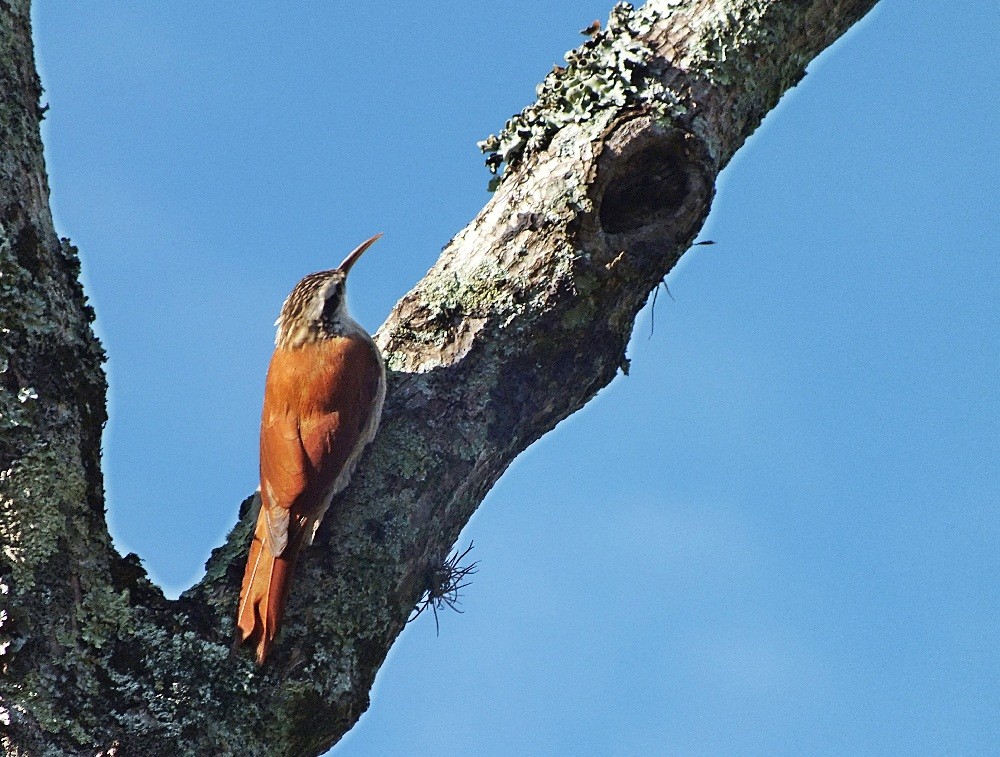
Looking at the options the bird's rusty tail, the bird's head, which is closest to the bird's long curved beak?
the bird's head

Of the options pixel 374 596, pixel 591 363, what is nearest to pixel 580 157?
pixel 591 363

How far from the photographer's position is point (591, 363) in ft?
12.5

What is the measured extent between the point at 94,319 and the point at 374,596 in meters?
1.07

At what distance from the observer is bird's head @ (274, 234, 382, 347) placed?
4.79 m

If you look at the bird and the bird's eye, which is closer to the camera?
the bird

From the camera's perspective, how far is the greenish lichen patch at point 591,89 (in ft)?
13.0

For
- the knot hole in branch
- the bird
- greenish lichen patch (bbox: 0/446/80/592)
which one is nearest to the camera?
greenish lichen patch (bbox: 0/446/80/592)

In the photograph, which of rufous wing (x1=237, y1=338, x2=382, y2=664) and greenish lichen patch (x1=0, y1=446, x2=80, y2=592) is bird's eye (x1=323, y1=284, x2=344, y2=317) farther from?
greenish lichen patch (x1=0, y1=446, x2=80, y2=592)

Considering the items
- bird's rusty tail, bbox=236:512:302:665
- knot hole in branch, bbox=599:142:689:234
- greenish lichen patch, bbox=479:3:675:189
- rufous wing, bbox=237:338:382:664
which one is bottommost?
bird's rusty tail, bbox=236:512:302:665

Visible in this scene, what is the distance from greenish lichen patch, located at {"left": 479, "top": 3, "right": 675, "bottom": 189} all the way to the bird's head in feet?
3.27

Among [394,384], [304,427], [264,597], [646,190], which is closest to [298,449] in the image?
[304,427]

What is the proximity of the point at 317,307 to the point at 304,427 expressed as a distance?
91cm

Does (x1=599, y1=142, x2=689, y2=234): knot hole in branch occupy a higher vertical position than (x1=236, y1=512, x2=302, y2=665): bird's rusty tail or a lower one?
higher

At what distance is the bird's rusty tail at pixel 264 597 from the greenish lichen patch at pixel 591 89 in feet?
5.35
